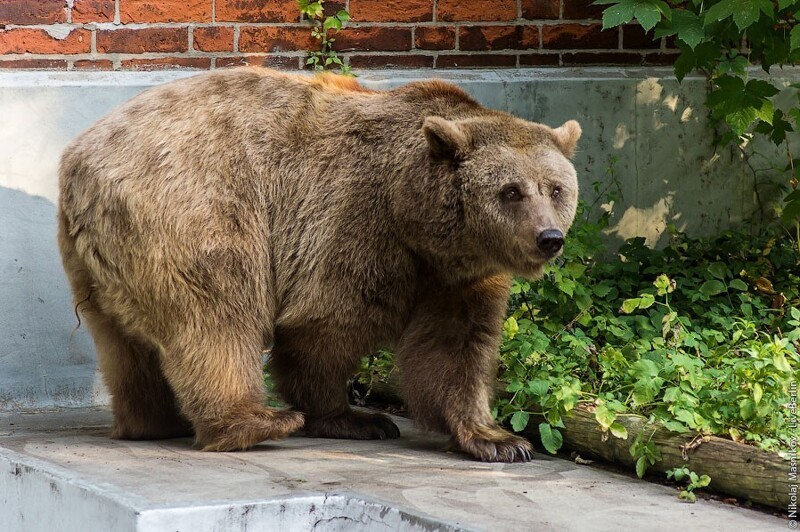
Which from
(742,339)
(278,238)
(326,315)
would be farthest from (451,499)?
(742,339)

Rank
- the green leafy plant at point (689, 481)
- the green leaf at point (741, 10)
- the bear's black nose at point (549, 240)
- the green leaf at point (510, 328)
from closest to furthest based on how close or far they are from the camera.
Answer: the green leafy plant at point (689, 481), the bear's black nose at point (549, 240), the green leaf at point (741, 10), the green leaf at point (510, 328)

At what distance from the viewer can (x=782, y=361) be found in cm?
418

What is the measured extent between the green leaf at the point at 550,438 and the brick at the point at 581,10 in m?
3.00

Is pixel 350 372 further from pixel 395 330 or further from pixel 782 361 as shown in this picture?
pixel 782 361

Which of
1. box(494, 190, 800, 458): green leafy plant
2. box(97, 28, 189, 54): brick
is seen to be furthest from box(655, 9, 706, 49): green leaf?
box(97, 28, 189, 54): brick

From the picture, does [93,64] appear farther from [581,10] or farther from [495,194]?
[581,10]

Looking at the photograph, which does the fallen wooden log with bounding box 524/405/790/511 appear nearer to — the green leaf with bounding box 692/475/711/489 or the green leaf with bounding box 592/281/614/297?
the green leaf with bounding box 692/475/711/489

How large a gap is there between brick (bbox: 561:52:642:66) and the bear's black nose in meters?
2.64

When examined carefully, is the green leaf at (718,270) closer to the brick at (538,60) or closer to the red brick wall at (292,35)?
the red brick wall at (292,35)

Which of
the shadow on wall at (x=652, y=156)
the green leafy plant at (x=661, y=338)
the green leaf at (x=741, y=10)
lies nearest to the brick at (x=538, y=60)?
the shadow on wall at (x=652, y=156)

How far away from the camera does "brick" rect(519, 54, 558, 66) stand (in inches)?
266

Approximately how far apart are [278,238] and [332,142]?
50cm

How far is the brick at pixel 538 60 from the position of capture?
22.2ft

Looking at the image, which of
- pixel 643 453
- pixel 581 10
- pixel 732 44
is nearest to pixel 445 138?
pixel 643 453
